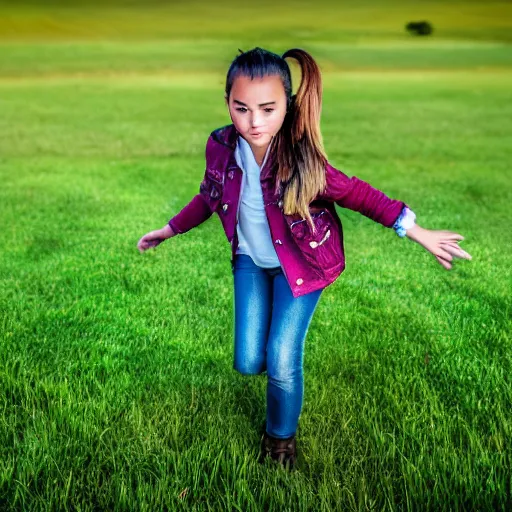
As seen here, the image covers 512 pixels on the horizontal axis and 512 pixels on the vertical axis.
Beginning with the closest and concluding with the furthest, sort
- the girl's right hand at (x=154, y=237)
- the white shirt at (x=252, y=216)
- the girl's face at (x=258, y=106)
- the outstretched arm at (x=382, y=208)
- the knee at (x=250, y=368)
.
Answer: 1. the girl's face at (x=258, y=106)
2. the outstretched arm at (x=382, y=208)
3. the white shirt at (x=252, y=216)
4. the knee at (x=250, y=368)
5. the girl's right hand at (x=154, y=237)

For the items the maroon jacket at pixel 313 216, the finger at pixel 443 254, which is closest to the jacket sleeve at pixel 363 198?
the maroon jacket at pixel 313 216

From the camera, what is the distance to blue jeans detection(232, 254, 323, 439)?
2.98 meters

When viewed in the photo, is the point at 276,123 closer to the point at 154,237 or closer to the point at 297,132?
the point at 297,132

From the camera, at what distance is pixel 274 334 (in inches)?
118

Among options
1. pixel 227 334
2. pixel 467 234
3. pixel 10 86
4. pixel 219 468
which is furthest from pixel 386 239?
pixel 10 86

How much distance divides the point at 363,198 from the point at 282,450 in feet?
3.63

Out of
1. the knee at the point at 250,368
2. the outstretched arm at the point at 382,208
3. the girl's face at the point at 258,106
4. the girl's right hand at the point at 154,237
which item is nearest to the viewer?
the girl's face at the point at 258,106

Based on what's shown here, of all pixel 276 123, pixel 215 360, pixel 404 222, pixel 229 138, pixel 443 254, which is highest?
pixel 276 123

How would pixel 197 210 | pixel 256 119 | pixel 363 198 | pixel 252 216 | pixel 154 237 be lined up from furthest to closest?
1. pixel 154 237
2. pixel 197 210
3. pixel 252 216
4. pixel 363 198
5. pixel 256 119

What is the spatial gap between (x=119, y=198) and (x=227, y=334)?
4.63 metres

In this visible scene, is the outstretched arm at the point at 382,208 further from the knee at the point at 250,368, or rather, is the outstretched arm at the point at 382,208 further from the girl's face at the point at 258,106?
the knee at the point at 250,368

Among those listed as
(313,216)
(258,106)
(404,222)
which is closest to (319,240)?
(313,216)

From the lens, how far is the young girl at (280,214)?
2859mm

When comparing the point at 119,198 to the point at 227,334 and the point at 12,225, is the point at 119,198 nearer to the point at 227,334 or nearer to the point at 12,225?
the point at 12,225
